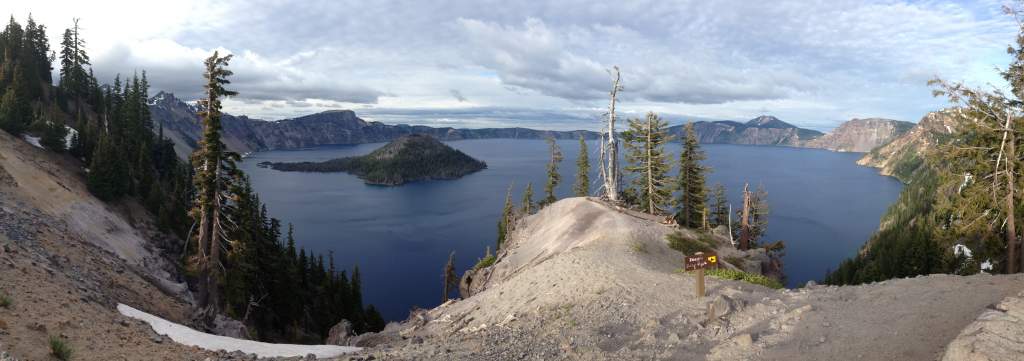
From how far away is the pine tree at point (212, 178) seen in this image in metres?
22.9

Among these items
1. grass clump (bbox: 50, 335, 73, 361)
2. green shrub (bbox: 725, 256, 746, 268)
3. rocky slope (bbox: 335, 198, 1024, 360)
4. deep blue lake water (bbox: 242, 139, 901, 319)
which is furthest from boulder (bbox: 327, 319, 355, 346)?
deep blue lake water (bbox: 242, 139, 901, 319)

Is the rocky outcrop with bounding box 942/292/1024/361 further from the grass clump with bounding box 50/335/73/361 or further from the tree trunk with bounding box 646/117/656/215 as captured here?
the tree trunk with bounding box 646/117/656/215

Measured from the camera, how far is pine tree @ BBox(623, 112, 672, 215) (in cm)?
4331

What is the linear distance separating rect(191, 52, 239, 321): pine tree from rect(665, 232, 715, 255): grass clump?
872 inches

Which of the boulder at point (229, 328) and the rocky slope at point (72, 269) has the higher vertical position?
the rocky slope at point (72, 269)

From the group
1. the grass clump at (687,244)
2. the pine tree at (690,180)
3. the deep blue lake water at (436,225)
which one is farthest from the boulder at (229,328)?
the deep blue lake water at (436,225)

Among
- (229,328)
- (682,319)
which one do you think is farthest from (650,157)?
(229,328)

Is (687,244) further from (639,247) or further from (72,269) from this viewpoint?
(72,269)

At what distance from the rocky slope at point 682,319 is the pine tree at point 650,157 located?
23.5 m

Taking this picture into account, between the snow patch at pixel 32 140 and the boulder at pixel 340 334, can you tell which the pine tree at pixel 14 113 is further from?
the boulder at pixel 340 334

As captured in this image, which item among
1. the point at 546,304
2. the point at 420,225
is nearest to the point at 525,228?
the point at 546,304

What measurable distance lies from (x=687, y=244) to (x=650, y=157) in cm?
1681

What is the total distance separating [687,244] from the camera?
27.7 metres

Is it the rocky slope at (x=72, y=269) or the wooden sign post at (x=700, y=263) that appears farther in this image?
the wooden sign post at (x=700, y=263)
